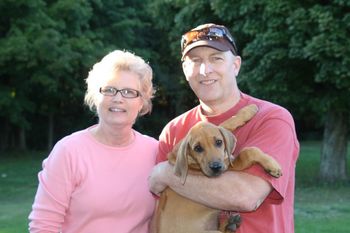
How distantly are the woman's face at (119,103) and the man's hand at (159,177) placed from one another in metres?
0.40

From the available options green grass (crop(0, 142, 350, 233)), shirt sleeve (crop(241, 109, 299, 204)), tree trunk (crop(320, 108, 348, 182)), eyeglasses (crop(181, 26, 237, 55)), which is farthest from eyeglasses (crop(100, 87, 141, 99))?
tree trunk (crop(320, 108, 348, 182))

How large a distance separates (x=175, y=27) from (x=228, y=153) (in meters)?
16.7

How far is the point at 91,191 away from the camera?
4137 millimetres

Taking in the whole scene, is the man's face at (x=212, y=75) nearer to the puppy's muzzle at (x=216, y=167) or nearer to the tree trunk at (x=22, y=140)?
the puppy's muzzle at (x=216, y=167)

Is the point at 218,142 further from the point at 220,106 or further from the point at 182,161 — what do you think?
the point at 220,106

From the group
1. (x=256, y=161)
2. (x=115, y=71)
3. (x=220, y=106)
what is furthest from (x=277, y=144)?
(x=115, y=71)

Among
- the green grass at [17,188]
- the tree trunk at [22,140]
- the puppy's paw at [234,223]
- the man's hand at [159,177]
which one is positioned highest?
the man's hand at [159,177]

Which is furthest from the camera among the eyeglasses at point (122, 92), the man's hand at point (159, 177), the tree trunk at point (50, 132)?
the tree trunk at point (50, 132)

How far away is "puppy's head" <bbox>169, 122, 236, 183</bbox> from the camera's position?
12.4ft

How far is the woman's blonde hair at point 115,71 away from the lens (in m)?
4.25

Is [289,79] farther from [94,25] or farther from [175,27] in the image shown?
[94,25]

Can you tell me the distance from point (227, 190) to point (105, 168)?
3.15 feet

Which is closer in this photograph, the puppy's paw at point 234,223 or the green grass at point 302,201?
the puppy's paw at point 234,223

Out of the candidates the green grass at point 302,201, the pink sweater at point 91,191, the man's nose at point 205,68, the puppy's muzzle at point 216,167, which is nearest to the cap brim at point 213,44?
the man's nose at point 205,68
